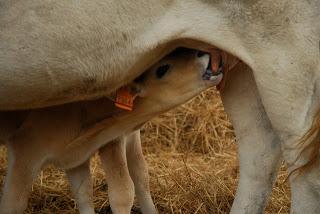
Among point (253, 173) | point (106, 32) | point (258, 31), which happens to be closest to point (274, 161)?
point (253, 173)

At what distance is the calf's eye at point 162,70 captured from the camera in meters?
5.10

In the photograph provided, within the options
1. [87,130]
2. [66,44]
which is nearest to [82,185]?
[87,130]

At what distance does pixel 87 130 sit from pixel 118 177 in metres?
0.40

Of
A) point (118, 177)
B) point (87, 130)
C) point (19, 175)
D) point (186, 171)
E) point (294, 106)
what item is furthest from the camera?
point (186, 171)

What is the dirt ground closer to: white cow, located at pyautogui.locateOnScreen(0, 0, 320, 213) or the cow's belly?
white cow, located at pyautogui.locateOnScreen(0, 0, 320, 213)

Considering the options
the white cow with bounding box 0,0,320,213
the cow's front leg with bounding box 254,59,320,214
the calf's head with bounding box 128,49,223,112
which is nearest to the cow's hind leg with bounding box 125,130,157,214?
the calf's head with bounding box 128,49,223,112

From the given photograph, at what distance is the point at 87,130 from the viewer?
5352 millimetres

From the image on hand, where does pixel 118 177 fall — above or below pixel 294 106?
below

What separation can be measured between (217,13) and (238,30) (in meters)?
0.14

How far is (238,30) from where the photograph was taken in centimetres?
439

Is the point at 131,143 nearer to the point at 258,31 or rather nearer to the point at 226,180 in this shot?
the point at 226,180

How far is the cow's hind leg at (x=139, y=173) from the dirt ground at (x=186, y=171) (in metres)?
0.17

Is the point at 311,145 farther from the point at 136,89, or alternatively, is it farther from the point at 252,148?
the point at 136,89

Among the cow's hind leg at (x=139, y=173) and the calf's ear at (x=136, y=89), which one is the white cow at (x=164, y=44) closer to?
the calf's ear at (x=136, y=89)
